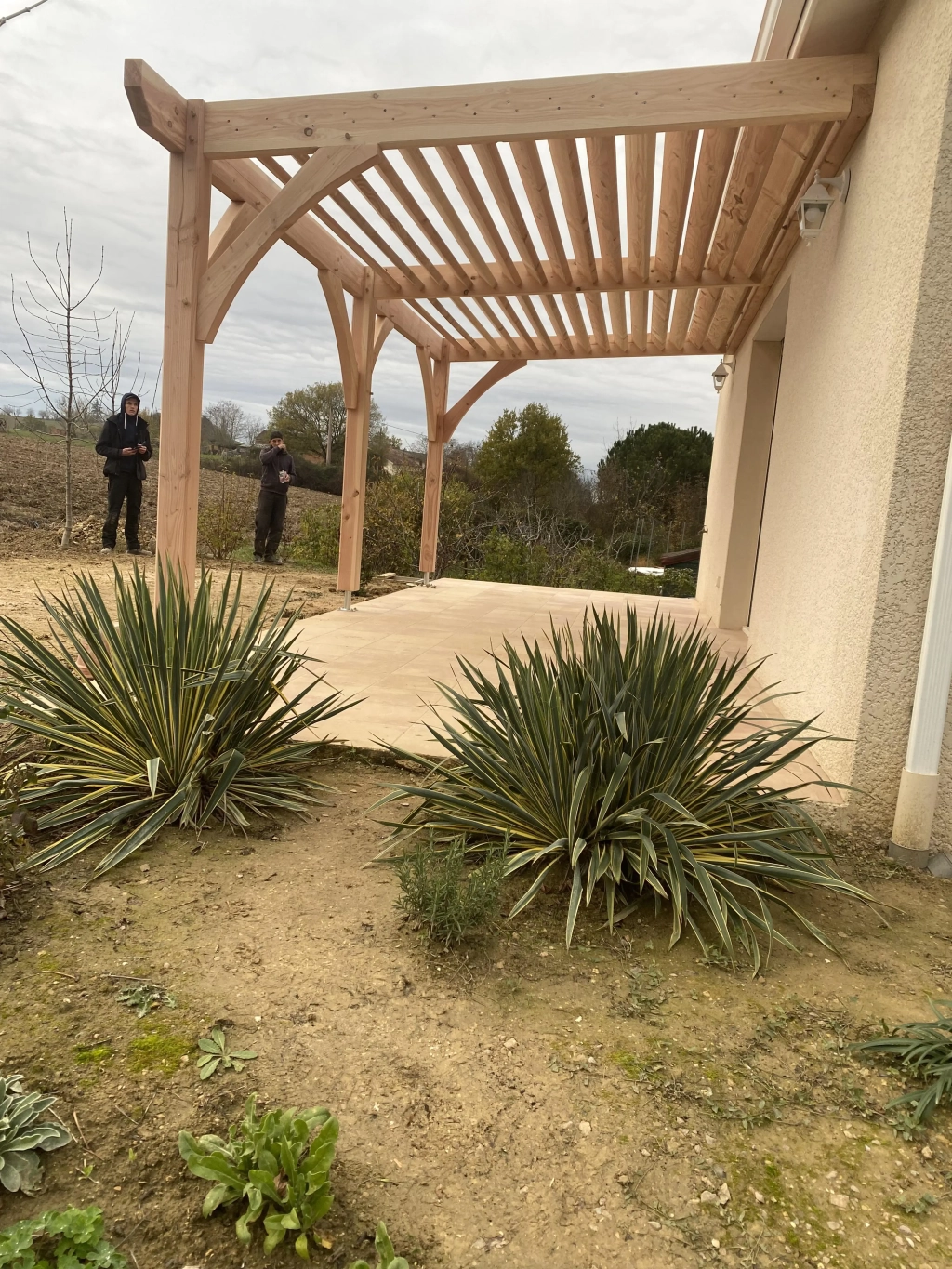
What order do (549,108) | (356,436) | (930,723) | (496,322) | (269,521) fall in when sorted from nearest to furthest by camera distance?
(930,723)
(549,108)
(356,436)
(496,322)
(269,521)

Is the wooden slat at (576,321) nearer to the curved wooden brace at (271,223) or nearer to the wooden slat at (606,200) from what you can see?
the wooden slat at (606,200)

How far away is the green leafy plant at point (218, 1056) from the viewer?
1.66m

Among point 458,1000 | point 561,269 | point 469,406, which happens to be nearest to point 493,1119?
point 458,1000

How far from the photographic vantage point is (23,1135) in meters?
1.42

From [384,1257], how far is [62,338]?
426 inches

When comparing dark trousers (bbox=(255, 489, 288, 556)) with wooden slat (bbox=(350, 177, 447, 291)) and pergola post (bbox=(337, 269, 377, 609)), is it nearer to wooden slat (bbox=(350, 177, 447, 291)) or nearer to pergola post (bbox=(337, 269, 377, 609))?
pergola post (bbox=(337, 269, 377, 609))

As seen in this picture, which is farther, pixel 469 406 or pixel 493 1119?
pixel 469 406

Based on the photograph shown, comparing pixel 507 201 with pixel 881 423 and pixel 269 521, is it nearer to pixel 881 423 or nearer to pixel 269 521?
pixel 881 423

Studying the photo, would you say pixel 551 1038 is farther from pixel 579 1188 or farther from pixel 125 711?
pixel 125 711

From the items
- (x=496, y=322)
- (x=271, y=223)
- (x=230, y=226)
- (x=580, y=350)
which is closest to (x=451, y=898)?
(x=271, y=223)

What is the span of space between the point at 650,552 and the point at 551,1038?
1559cm

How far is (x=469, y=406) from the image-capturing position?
31.1ft

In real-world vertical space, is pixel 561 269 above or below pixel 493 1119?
above

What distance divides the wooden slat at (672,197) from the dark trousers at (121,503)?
576cm
